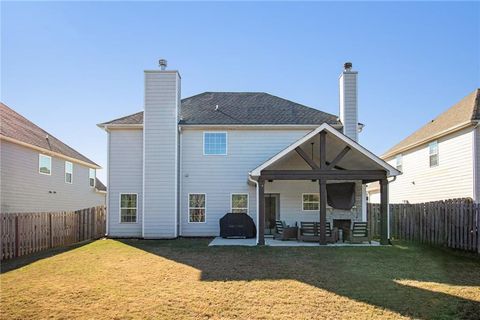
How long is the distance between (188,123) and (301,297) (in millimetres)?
11673

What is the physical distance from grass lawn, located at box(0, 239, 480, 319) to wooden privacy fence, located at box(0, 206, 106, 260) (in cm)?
79

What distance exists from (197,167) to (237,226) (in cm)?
335

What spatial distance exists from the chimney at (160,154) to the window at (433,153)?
523 inches

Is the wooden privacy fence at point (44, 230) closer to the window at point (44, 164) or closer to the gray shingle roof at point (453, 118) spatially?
the window at point (44, 164)

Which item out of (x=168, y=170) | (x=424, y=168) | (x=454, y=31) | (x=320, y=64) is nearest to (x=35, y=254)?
(x=168, y=170)

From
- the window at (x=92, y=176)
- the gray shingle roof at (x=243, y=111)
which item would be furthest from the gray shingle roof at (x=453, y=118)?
the window at (x=92, y=176)

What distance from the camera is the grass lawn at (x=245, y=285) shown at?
6.39 metres

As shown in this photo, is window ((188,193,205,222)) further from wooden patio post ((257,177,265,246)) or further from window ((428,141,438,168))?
window ((428,141,438,168))

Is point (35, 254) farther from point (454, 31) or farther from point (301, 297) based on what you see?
point (454, 31)

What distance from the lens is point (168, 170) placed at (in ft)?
54.9

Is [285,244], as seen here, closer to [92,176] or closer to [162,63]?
[162,63]

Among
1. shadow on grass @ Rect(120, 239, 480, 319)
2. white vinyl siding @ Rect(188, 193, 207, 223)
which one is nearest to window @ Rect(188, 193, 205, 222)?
white vinyl siding @ Rect(188, 193, 207, 223)

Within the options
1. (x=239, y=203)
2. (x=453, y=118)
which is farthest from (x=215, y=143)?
(x=453, y=118)

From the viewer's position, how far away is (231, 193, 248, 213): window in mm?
17400
